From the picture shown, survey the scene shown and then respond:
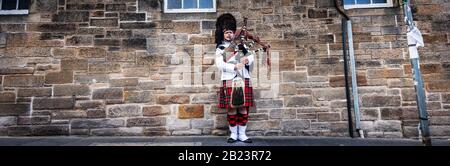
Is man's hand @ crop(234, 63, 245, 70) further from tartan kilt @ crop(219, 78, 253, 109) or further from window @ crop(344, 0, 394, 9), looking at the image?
window @ crop(344, 0, 394, 9)

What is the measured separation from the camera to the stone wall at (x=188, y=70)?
549 centimetres

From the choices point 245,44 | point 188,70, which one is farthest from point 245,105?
point 188,70

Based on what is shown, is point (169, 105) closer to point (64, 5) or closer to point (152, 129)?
point (152, 129)

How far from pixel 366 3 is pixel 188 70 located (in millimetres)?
3655

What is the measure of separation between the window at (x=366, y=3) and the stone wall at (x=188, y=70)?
0.17 meters

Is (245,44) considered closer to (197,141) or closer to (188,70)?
(188,70)

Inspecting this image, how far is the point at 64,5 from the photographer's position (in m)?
5.71

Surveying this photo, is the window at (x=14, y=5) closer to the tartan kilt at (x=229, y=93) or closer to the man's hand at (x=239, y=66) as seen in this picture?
the tartan kilt at (x=229, y=93)

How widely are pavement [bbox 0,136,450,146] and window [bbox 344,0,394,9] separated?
2.49 metres

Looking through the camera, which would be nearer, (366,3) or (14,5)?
(14,5)

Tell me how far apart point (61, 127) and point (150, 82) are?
5.71 ft

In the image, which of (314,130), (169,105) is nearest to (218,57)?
(169,105)

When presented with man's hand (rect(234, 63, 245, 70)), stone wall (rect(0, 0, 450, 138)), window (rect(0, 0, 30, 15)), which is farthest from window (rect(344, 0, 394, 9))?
window (rect(0, 0, 30, 15))

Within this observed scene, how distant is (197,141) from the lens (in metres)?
4.90
